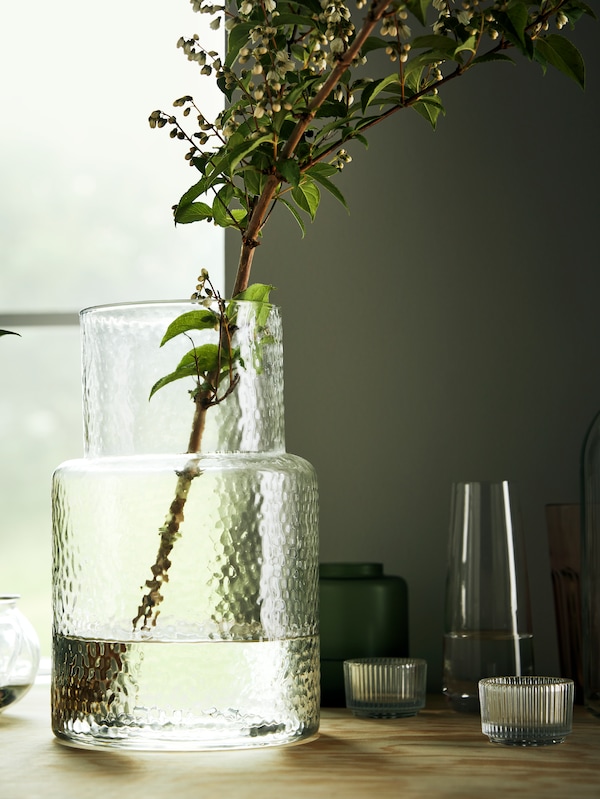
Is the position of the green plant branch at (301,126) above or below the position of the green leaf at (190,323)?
above

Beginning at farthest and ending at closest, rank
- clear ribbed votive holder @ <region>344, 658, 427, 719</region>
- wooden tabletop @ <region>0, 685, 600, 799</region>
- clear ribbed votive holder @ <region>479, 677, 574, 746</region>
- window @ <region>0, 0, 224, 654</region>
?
window @ <region>0, 0, 224, 654</region> → clear ribbed votive holder @ <region>344, 658, 427, 719</region> → clear ribbed votive holder @ <region>479, 677, 574, 746</region> → wooden tabletop @ <region>0, 685, 600, 799</region>

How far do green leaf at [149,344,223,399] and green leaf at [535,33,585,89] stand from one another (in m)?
0.30

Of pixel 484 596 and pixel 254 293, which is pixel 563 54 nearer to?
pixel 254 293

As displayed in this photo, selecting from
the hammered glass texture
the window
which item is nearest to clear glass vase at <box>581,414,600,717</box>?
the hammered glass texture

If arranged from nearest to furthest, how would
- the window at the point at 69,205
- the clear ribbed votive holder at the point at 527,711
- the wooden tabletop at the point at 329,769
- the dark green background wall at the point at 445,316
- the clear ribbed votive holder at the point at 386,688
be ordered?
the wooden tabletop at the point at 329,769 → the clear ribbed votive holder at the point at 527,711 → the clear ribbed votive holder at the point at 386,688 → the dark green background wall at the point at 445,316 → the window at the point at 69,205

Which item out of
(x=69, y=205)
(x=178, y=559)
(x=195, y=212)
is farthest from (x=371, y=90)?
(x=69, y=205)

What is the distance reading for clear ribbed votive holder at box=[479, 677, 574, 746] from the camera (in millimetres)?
695

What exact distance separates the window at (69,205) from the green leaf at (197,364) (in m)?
0.59

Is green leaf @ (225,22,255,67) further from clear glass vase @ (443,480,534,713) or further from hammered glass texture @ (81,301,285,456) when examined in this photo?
clear glass vase @ (443,480,534,713)

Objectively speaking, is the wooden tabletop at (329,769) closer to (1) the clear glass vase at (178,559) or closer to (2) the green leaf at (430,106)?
(1) the clear glass vase at (178,559)

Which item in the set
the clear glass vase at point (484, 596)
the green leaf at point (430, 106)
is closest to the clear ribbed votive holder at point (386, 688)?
the clear glass vase at point (484, 596)

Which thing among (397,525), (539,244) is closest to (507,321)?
(539,244)

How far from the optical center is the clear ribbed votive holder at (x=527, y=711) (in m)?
0.70

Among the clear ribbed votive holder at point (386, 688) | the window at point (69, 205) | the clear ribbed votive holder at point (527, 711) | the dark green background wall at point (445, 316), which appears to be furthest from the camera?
the window at point (69, 205)
